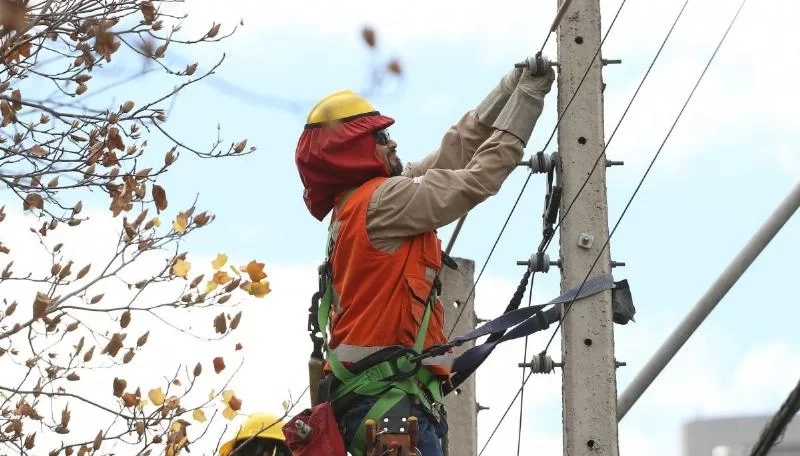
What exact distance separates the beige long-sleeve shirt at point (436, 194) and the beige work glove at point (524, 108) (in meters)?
0.04

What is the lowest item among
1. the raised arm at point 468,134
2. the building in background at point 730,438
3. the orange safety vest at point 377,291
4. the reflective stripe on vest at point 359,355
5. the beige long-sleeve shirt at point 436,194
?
the reflective stripe on vest at point 359,355

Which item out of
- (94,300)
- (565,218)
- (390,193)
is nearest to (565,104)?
(565,218)

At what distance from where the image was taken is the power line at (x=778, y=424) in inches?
142

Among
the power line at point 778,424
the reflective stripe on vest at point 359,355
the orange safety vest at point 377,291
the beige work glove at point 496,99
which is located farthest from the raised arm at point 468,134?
the power line at point 778,424

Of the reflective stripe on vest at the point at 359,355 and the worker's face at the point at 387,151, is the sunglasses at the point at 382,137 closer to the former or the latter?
the worker's face at the point at 387,151

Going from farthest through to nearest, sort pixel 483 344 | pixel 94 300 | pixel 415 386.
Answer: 1. pixel 94 300
2. pixel 483 344
3. pixel 415 386

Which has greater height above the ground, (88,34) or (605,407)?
(88,34)

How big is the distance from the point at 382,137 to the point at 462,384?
2.01m

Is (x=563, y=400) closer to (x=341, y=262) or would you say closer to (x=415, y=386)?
(x=415, y=386)

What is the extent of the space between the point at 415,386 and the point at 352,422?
12.5 inches

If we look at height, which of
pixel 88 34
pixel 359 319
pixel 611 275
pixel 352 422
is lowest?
pixel 352 422

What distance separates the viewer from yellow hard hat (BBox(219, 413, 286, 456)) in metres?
7.26

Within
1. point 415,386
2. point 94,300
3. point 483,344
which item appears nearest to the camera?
point 415,386

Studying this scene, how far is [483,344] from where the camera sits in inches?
239
